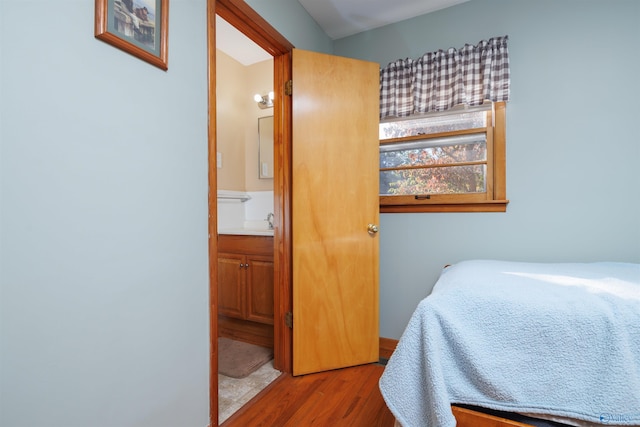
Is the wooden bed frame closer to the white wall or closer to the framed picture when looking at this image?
the white wall

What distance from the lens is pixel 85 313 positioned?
0.95 metres

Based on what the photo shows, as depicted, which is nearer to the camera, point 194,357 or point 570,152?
point 194,357

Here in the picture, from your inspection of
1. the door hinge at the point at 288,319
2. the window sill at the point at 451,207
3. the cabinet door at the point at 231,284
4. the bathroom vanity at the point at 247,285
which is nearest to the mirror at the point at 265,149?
the bathroom vanity at the point at 247,285

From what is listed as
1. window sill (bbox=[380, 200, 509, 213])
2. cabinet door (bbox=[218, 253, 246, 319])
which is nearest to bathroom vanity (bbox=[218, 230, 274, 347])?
cabinet door (bbox=[218, 253, 246, 319])

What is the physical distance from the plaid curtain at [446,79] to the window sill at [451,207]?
68 centimetres

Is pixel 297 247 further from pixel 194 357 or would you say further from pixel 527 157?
pixel 527 157

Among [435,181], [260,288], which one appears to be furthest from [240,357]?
[435,181]

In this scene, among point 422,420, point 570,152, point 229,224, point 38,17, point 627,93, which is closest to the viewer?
point 38,17

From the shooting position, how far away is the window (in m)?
2.06

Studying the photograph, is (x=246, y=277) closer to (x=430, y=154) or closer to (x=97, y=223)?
(x=97, y=223)

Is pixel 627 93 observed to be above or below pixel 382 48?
below

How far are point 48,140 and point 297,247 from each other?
52.9 inches

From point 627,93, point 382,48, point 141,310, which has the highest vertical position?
point 382,48

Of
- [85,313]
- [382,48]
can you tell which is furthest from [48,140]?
[382,48]
